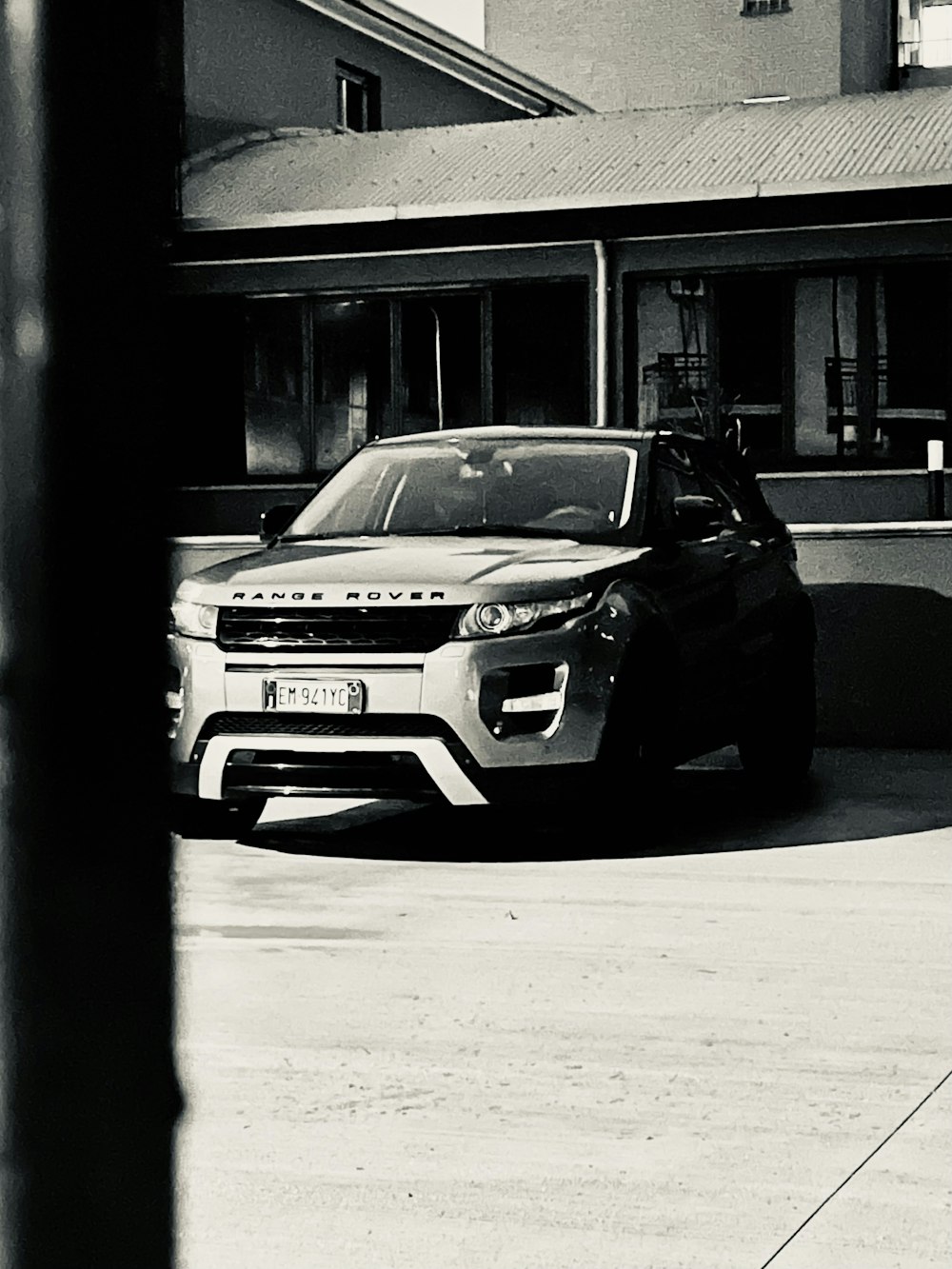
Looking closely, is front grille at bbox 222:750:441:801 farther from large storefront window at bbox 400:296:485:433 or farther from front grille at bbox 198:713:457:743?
large storefront window at bbox 400:296:485:433

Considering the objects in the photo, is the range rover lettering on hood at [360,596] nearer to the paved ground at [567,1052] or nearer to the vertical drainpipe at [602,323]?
the paved ground at [567,1052]

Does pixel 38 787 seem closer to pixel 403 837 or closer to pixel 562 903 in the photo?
pixel 562 903

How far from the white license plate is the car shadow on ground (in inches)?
27.1

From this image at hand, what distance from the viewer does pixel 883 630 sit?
14938 millimetres

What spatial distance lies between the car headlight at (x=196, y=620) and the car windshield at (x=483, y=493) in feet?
3.62

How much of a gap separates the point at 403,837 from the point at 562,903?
2116 millimetres

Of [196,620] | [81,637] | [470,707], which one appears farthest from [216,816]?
[81,637]

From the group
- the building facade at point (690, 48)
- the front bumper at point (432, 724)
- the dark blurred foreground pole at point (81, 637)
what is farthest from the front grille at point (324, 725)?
the building facade at point (690, 48)

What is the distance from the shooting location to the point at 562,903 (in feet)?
28.3

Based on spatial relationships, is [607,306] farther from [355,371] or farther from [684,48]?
[684,48]

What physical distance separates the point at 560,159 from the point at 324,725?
59.0 ft

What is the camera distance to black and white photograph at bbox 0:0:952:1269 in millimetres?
1390

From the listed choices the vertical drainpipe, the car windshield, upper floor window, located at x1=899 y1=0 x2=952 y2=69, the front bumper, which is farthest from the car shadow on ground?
upper floor window, located at x1=899 y1=0 x2=952 y2=69

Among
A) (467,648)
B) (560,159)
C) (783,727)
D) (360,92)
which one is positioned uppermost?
(360,92)
